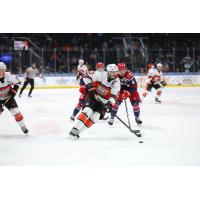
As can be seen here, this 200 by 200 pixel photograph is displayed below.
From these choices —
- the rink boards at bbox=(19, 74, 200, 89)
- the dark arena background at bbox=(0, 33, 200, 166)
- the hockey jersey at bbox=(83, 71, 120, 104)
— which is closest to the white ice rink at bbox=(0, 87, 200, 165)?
the dark arena background at bbox=(0, 33, 200, 166)

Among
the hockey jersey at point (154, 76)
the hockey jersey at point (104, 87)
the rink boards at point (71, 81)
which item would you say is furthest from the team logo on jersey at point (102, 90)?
the rink boards at point (71, 81)

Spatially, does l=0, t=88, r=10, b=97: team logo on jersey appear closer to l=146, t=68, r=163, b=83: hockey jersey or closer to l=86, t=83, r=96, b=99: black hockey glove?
l=86, t=83, r=96, b=99: black hockey glove

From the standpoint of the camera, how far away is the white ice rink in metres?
3.30

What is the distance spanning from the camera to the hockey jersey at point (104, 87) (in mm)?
4020

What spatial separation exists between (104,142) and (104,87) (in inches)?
23.6

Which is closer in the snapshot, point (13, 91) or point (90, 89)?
point (90, 89)

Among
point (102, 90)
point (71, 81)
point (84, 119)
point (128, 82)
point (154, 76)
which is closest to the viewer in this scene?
point (84, 119)

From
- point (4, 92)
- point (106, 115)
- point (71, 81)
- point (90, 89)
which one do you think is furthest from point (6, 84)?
point (71, 81)

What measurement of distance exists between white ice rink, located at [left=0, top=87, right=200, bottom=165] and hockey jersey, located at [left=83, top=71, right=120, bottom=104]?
1.53 ft

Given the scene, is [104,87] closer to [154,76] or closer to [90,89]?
[90,89]

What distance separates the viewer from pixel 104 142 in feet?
13.0

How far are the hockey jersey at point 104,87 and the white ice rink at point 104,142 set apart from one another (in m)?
0.47

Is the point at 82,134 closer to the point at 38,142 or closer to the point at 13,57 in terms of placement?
the point at 38,142

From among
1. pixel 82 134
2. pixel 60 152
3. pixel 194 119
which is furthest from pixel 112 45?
pixel 60 152
